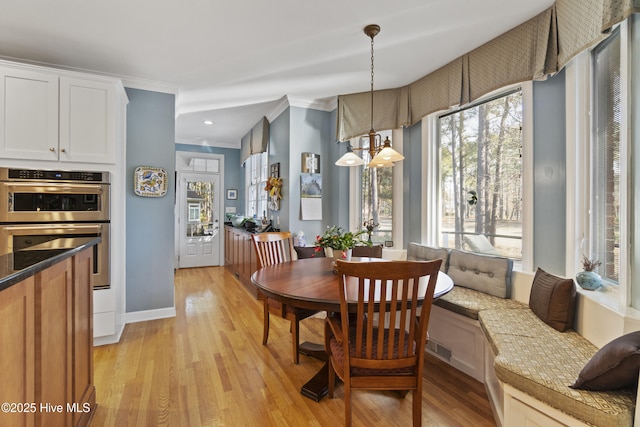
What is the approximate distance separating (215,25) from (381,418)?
9.69 ft

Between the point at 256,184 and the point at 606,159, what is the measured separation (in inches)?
193

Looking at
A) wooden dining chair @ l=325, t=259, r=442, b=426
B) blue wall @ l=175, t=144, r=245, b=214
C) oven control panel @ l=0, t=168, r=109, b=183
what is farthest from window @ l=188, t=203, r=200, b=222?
wooden dining chair @ l=325, t=259, r=442, b=426

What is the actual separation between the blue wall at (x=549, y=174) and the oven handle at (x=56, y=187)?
12.0 feet

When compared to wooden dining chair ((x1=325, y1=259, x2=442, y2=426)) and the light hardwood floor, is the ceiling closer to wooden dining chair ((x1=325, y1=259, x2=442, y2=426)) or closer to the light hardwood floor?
wooden dining chair ((x1=325, y1=259, x2=442, y2=426))

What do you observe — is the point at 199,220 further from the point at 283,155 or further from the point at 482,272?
the point at 482,272

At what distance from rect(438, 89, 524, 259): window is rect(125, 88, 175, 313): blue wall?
3.05 meters

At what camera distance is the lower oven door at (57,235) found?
253cm

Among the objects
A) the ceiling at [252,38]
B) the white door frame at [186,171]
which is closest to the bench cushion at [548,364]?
the ceiling at [252,38]

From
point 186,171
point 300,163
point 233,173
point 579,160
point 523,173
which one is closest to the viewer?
point 579,160

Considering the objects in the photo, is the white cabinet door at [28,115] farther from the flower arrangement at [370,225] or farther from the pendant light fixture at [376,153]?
the flower arrangement at [370,225]

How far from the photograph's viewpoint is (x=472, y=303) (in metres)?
2.33

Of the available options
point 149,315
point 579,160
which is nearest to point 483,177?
point 579,160

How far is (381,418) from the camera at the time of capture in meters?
1.82

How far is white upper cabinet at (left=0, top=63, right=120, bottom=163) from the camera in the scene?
102 inches
